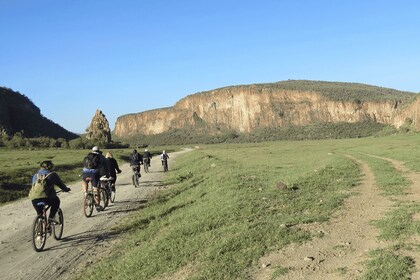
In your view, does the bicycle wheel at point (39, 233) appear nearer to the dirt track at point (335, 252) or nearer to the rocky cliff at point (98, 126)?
the dirt track at point (335, 252)

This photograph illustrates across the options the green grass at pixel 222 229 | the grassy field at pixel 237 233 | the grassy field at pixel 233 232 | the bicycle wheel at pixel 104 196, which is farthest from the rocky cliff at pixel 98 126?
the grassy field at pixel 237 233

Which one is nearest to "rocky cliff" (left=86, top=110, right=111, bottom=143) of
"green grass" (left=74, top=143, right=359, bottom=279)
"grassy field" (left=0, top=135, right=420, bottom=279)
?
"green grass" (left=74, top=143, right=359, bottom=279)

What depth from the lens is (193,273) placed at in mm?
7008

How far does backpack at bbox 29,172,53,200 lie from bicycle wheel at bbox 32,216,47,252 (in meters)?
0.57

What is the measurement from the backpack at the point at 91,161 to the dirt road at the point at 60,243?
1874mm

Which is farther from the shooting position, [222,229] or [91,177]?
[91,177]

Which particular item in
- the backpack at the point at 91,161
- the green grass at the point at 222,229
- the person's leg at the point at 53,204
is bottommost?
the green grass at the point at 222,229

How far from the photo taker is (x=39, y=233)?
10094mm

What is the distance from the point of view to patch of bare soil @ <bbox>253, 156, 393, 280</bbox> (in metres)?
6.42

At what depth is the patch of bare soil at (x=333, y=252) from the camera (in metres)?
6.42

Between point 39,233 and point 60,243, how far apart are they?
0.88 meters

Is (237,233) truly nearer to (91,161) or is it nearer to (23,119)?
(91,161)

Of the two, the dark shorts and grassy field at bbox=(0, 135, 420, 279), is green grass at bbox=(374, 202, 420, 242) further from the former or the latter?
the dark shorts

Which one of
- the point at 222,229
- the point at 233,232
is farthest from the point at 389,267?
the point at 222,229
